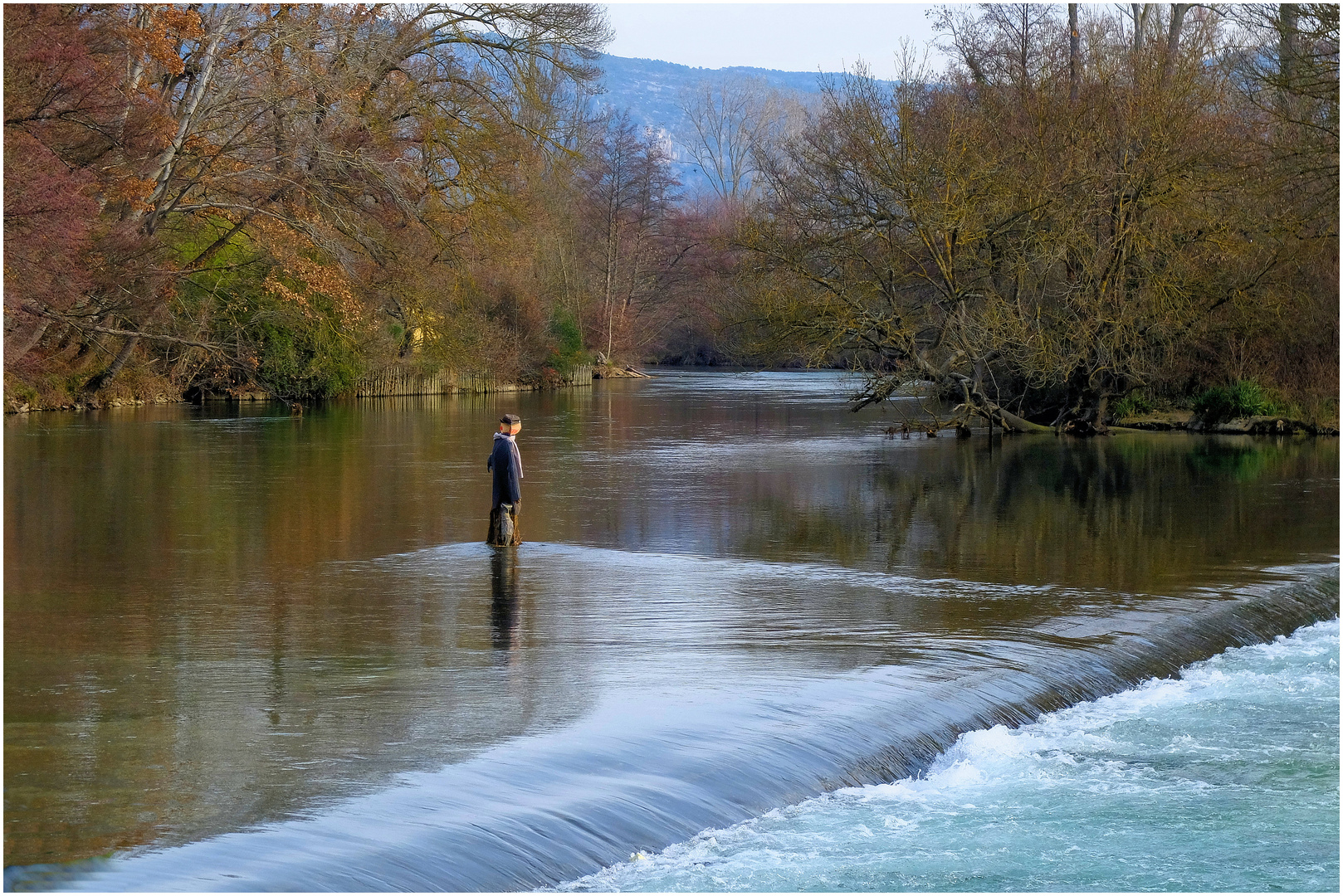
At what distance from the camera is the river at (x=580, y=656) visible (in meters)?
7.72

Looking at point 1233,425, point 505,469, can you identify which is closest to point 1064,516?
point 505,469

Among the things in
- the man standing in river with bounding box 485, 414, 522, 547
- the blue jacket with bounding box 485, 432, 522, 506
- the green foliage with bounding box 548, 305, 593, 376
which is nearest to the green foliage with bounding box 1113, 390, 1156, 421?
the man standing in river with bounding box 485, 414, 522, 547

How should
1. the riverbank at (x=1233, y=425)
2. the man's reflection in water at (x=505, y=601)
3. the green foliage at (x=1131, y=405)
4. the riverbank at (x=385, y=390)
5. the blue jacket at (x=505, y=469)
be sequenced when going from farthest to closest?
the riverbank at (x=385, y=390) → the green foliage at (x=1131, y=405) → the riverbank at (x=1233, y=425) → the blue jacket at (x=505, y=469) → the man's reflection in water at (x=505, y=601)

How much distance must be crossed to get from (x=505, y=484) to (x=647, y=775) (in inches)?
298

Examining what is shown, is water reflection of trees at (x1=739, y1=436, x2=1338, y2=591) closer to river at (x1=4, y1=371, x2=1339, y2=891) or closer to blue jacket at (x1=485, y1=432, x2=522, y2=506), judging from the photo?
river at (x1=4, y1=371, x2=1339, y2=891)

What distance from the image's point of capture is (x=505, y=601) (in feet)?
44.5

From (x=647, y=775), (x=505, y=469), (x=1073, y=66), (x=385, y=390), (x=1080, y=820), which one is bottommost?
(x=1080, y=820)

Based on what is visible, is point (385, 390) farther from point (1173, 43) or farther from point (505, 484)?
point (505, 484)

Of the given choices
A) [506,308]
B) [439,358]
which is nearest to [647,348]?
[506,308]

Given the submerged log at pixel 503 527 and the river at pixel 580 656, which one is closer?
the river at pixel 580 656

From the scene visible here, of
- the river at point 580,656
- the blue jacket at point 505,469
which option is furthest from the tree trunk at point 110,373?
the blue jacket at point 505,469

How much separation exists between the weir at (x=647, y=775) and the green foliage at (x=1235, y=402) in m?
23.3

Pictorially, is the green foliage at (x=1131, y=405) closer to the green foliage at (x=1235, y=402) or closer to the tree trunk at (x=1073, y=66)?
the green foliage at (x=1235, y=402)

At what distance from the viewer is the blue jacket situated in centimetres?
1539
